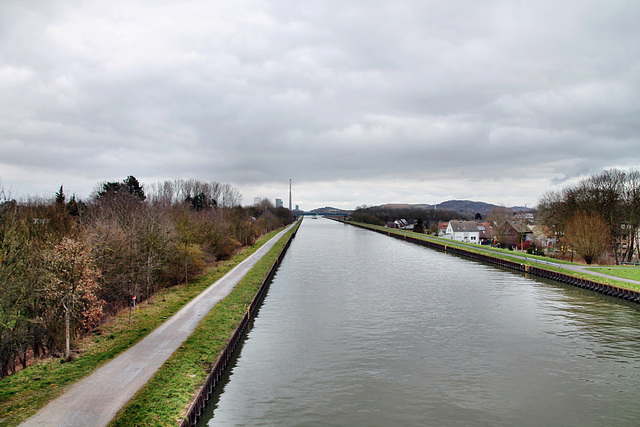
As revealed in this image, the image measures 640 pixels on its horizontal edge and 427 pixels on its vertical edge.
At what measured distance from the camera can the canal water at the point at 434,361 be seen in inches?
518

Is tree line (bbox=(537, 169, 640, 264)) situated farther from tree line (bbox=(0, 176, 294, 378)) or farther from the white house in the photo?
the white house

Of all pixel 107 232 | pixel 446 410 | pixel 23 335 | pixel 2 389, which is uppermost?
pixel 107 232

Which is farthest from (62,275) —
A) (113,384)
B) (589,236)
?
(589,236)

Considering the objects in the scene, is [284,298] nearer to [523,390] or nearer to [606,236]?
[523,390]

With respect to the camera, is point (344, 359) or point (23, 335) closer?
point (23, 335)

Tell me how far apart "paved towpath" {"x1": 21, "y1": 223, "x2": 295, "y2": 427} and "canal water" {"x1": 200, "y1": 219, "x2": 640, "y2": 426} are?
263 cm

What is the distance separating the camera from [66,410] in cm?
1102

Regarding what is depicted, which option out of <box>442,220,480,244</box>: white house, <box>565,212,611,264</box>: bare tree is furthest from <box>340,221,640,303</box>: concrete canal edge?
<box>442,220,480,244</box>: white house

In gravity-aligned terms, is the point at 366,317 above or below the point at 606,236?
below

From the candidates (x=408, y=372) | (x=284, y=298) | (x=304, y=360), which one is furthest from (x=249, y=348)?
(x=284, y=298)

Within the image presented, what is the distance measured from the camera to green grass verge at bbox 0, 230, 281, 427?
1141 centimetres

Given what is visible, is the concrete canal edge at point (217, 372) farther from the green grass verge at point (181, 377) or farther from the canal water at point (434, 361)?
the canal water at point (434, 361)

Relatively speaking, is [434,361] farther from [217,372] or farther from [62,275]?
[62,275]

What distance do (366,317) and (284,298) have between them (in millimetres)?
7860
